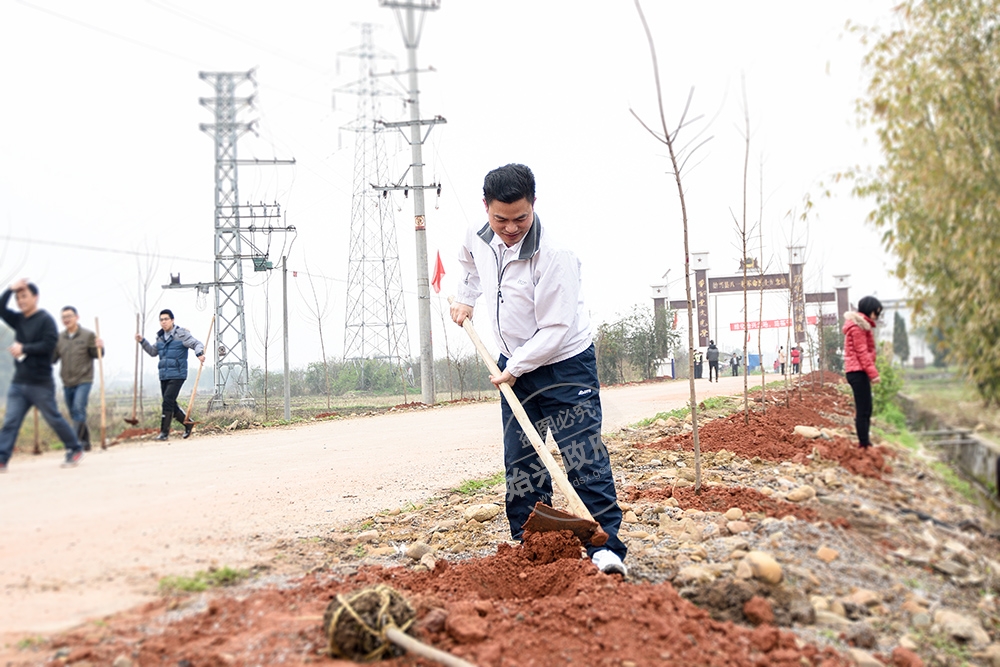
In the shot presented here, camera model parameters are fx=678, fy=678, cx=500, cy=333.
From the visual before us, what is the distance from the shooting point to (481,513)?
4008 mm

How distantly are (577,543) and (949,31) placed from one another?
2.34m

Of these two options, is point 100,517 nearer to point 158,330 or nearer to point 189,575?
point 189,575

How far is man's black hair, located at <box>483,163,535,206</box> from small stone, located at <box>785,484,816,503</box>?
2.09 metres

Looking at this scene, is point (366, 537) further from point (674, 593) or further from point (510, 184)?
point (510, 184)

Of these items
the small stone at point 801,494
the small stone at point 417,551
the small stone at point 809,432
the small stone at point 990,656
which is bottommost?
the small stone at point 990,656

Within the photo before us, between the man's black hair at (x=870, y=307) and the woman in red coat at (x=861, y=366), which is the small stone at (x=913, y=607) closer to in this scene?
the man's black hair at (x=870, y=307)

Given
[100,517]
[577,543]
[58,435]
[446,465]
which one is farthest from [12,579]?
[446,465]

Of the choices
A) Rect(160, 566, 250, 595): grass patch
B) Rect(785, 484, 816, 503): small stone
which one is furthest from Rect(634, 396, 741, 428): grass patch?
Rect(160, 566, 250, 595): grass patch

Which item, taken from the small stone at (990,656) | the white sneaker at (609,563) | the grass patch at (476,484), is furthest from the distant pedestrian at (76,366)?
the grass patch at (476,484)

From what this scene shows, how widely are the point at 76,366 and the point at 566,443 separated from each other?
6.12 ft

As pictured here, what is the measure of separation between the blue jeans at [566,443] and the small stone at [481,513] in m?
0.88

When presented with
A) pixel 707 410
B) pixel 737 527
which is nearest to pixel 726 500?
pixel 737 527

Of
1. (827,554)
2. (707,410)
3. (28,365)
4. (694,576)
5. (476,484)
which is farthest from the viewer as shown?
(707,410)

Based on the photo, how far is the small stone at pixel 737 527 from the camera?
311cm
